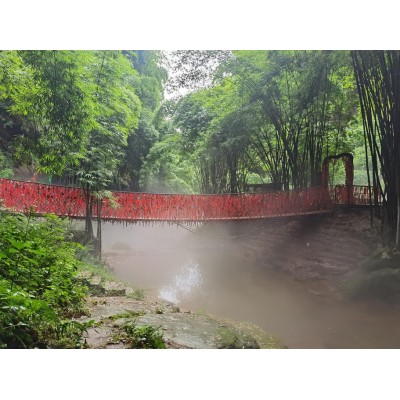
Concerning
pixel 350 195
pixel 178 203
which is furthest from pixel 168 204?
pixel 350 195

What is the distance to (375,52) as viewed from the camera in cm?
349

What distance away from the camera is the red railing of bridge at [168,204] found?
3.62 meters

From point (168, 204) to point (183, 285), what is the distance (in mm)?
1360

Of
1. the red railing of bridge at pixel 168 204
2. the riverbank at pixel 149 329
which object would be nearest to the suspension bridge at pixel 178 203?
the red railing of bridge at pixel 168 204

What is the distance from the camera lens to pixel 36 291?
208 centimetres

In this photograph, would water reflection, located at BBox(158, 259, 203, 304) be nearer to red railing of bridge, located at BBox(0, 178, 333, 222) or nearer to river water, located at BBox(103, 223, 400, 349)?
river water, located at BBox(103, 223, 400, 349)

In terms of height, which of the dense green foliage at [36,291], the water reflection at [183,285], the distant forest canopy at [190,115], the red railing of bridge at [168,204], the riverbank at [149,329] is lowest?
the water reflection at [183,285]

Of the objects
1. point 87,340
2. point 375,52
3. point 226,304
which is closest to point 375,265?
point 226,304

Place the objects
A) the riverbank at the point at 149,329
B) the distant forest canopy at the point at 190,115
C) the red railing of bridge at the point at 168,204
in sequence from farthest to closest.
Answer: the red railing of bridge at the point at 168,204 < the distant forest canopy at the point at 190,115 < the riverbank at the point at 149,329

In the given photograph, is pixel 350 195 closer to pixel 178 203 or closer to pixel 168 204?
pixel 178 203

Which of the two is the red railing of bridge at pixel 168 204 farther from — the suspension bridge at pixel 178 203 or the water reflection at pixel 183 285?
the water reflection at pixel 183 285

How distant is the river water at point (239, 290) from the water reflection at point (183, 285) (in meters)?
0.01

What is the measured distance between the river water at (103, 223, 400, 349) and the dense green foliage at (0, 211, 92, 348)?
5.35ft

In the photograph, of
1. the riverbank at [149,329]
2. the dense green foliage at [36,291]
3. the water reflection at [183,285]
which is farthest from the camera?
the water reflection at [183,285]
